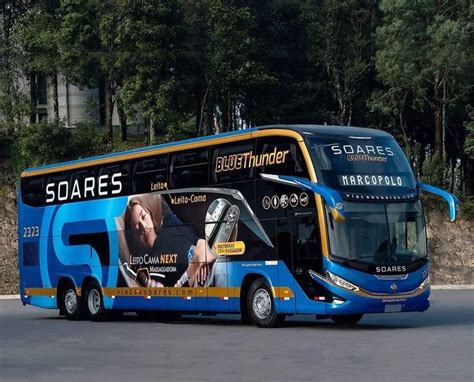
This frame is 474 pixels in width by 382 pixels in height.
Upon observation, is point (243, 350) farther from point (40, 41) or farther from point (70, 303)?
point (40, 41)

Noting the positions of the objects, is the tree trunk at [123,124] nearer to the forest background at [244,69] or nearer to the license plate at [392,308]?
the forest background at [244,69]

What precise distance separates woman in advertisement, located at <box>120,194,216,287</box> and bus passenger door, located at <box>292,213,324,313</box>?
278cm

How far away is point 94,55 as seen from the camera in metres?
53.3

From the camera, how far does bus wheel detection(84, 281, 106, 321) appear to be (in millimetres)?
28094

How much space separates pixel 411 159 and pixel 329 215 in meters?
32.0

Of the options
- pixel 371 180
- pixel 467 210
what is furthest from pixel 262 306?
pixel 467 210

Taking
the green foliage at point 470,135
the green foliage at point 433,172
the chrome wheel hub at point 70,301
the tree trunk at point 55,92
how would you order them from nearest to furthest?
the chrome wheel hub at point 70,301 < the green foliage at point 433,172 < the green foliage at point 470,135 < the tree trunk at point 55,92

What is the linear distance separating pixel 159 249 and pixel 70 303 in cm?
442

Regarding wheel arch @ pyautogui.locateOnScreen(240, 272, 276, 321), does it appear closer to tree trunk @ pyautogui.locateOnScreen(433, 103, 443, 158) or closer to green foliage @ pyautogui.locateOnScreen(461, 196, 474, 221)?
green foliage @ pyautogui.locateOnScreen(461, 196, 474, 221)

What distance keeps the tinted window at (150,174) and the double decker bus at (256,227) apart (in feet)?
0.13

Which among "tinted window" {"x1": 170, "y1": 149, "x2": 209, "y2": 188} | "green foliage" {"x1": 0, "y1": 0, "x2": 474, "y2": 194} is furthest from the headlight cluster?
"green foliage" {"x1": 0, "y1": 0, "x2": 474, "y2": 194}

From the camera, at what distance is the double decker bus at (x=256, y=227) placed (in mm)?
21328

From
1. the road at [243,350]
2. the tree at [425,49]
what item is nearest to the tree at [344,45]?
the tree at [425,49]

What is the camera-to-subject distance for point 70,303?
29219 millimetres
